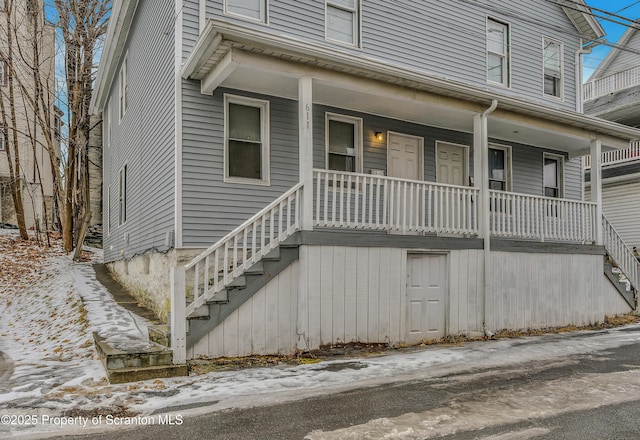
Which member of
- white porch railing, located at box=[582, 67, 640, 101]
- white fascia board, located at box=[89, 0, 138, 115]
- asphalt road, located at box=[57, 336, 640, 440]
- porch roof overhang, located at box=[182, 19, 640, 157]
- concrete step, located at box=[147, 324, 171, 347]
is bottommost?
asphalt road, located at box=[57, 336, 640, 440]

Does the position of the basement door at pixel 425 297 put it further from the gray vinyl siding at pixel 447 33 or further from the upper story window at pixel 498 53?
the upper story window at pixel 498 53

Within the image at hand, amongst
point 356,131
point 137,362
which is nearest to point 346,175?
point 356,131

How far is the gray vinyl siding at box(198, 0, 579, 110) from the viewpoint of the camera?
9.61 m

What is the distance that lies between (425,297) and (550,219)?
376cm

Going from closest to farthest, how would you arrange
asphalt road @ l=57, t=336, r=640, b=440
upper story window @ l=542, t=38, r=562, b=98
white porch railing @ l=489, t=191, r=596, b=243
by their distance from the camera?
1. asphalt road @ l=57, t=336, r=640, b=440
2. white porch railing @ l=489, t=191, r=596, b=243
3. upper story window @ l=542, t=38, r=562, b=98

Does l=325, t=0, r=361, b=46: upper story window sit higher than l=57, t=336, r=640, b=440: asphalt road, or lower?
higher

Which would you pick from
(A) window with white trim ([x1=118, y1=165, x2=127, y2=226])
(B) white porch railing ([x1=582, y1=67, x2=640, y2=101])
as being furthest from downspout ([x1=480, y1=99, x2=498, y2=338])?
(B) white porch railing ([x1=582, y1=67, x2=640, y2=101])

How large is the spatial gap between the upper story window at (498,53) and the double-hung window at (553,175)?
7.75 ft

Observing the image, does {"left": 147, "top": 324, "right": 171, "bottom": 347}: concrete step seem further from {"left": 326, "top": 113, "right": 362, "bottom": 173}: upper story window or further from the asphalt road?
{"left": 326, "top": 113, "right": 362, "bottom": 173}: upper story window

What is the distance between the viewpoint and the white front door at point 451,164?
11.0 metres

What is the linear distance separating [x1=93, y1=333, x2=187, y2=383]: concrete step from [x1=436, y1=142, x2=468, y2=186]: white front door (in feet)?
23.7

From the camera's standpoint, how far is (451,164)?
11.1 meters

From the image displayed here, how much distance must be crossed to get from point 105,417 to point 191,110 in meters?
5.27

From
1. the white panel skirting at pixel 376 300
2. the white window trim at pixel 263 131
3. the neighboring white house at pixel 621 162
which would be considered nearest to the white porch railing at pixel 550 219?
the white panel skirting at pixel 376 300
